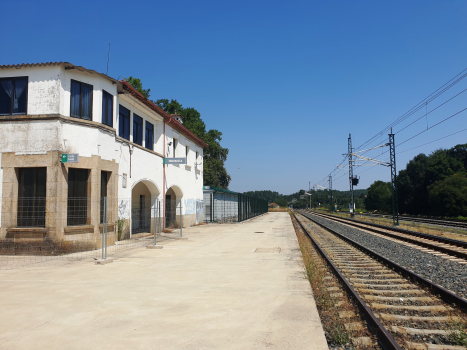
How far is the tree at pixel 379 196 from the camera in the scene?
80.1m

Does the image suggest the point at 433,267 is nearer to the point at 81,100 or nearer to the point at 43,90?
the point at 81,100

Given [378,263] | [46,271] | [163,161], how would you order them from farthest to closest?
[163,161], [378,263], [46,271]

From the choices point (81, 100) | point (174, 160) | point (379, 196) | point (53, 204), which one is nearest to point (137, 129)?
point (174, 160)

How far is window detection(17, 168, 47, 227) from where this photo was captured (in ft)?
37.6

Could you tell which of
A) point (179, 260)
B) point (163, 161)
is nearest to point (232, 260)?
point (179, 260)

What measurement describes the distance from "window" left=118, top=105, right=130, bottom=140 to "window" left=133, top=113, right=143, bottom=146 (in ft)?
2.54

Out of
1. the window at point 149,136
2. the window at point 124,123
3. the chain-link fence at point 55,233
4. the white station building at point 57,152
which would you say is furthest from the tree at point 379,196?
the chain-link fence at point 55,233

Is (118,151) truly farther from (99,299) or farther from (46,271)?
(99,299)

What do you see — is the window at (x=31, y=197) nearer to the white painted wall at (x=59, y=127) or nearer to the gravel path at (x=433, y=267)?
the white painted wall at (x=59, y=127)

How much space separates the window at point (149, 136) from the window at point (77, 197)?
6.55m

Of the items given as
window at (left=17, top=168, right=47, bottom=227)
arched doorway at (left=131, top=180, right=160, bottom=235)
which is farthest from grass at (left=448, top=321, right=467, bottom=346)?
arched doorway at (left=131, top=180, right=160, bottom=235)

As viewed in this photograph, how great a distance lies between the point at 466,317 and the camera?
504cm

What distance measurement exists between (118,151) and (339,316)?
37.7 ft

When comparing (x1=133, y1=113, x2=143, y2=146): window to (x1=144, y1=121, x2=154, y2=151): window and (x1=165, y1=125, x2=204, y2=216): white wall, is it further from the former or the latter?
(x1=165, y1=125, x2=204, y2=216): white wall
